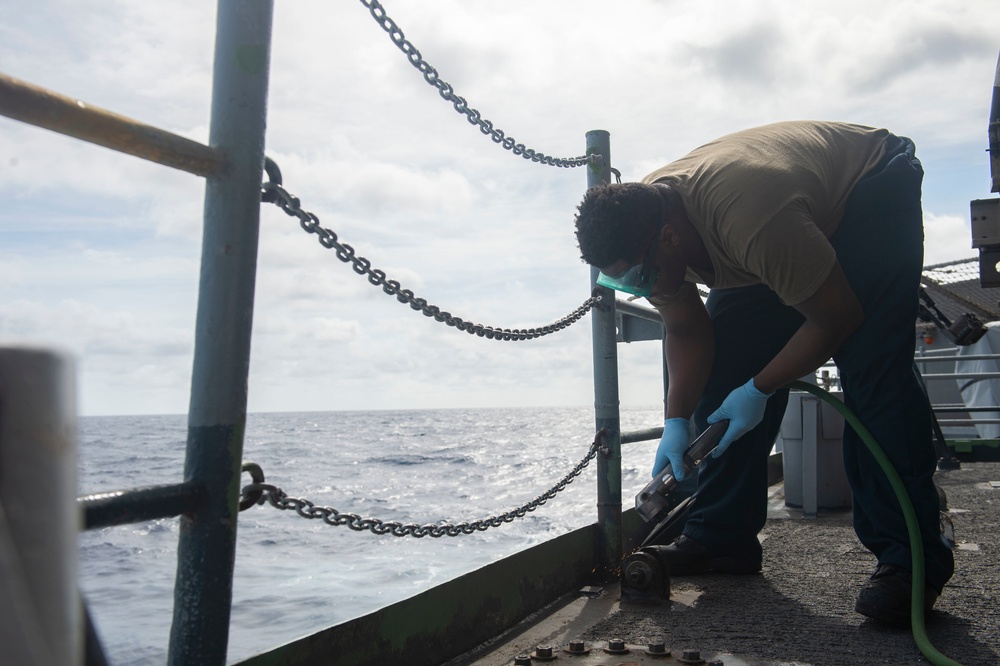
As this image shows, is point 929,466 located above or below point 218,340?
below

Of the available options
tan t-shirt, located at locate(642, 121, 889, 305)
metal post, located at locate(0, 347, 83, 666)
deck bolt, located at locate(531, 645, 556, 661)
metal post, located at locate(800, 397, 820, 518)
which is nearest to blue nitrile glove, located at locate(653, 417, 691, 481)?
tan t-shirt, located at locate(642, 121, 889, 305)

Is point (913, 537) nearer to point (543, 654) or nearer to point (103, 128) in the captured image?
point (543, 654)

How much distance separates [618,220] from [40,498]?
199cm

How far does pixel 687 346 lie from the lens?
2.77 meters

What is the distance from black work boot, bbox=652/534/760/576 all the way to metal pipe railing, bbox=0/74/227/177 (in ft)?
6.63

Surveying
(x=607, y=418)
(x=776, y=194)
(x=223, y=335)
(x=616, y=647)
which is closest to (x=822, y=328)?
(x=776, y=194)

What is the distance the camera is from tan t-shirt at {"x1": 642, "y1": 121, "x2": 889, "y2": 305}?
2076 millimetres

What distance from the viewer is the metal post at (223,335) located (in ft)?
3.81

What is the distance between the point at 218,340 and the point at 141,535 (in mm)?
14479

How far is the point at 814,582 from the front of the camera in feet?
8.68

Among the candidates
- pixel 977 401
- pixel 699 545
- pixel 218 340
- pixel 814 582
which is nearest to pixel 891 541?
pixel 814 582

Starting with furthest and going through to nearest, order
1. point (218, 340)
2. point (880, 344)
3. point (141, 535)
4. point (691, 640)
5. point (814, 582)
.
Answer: point (141, 535)
point (814, 582)
point (880, 344)
point (691, 640)
point (218, 340)

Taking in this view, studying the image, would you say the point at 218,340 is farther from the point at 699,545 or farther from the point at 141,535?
the point at 141,535

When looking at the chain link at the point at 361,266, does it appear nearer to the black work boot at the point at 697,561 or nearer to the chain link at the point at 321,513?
the chain link at the point at 321,513
